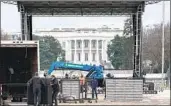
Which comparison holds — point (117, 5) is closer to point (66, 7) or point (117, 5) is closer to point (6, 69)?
point (66, 7)

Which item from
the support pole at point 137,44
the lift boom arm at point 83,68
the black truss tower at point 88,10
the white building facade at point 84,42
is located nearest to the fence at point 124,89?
the black truss tower at point 88,10

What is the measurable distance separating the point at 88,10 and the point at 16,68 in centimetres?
1212

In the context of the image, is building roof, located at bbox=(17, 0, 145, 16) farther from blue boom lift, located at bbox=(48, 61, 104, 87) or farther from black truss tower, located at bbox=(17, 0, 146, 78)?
blue boom lift, located at bbox=(48, 61, 104, 87)

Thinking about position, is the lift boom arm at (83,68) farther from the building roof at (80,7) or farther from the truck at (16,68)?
the truck at (16,68)

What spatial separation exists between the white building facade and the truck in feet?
350

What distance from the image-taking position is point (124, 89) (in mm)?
24750

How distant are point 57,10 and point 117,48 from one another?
7044cm

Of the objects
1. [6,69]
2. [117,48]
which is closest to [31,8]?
[6,69]

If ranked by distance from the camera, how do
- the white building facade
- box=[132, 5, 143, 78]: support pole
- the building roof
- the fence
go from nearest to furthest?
1. the fence
2. the building roof
3. box=[132, 5, 143, 78]: support pole
4. the white building facade

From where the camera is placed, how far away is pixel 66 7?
33125mm

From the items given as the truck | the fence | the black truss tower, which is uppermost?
the black truss tower

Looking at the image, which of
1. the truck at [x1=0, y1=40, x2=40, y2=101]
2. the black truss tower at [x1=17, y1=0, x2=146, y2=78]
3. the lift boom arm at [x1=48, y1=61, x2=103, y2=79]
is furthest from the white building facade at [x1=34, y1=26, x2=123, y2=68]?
the truck at [x1=0, y1=40, x2=40, y2=101]

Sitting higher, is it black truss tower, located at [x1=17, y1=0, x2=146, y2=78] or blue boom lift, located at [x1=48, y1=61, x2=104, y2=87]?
black truss tower, located at [x1=17, y1=0, x2=146, y2=78]

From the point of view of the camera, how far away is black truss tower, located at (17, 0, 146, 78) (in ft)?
103
